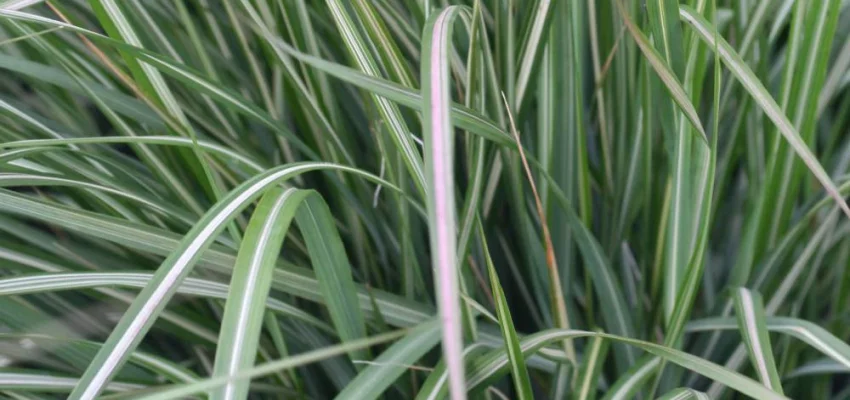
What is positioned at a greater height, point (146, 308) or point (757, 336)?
point (146, 308)

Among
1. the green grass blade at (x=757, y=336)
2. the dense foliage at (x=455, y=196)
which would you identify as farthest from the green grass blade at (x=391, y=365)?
the green grass blade at (x=757, y=336)

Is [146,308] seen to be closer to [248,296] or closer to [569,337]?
[248,296]

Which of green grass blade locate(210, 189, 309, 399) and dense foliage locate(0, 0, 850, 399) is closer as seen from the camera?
green grass blade locate(210, 189, 309, 399)

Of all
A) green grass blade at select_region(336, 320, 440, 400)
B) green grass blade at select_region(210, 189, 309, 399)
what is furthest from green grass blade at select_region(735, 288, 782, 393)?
green grass blade at select_region(210, 189, 309, 399)

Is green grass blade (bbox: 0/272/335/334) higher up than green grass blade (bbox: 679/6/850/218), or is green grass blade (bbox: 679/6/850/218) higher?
green grass blade (bbox: 679/6/850/218)

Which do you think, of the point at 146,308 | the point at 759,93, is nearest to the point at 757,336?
the point at 759,93

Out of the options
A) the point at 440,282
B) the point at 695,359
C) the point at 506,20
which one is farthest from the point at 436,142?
the point at 506,20

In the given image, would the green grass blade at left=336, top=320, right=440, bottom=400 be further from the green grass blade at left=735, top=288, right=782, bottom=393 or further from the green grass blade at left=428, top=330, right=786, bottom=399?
the green grass blade at left=735, top=288, right=782, bottom=393

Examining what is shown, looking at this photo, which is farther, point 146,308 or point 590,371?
point 590,371

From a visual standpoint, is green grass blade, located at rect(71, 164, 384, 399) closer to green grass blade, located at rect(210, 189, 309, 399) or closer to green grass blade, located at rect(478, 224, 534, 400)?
green grass blade, located at rect(210, 189, 309, 399)

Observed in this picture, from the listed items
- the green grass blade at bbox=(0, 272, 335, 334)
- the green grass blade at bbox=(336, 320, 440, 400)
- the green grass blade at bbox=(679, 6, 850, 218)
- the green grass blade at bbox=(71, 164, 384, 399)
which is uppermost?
the green grass blade at bbox=(679, 6, 850, 218)
